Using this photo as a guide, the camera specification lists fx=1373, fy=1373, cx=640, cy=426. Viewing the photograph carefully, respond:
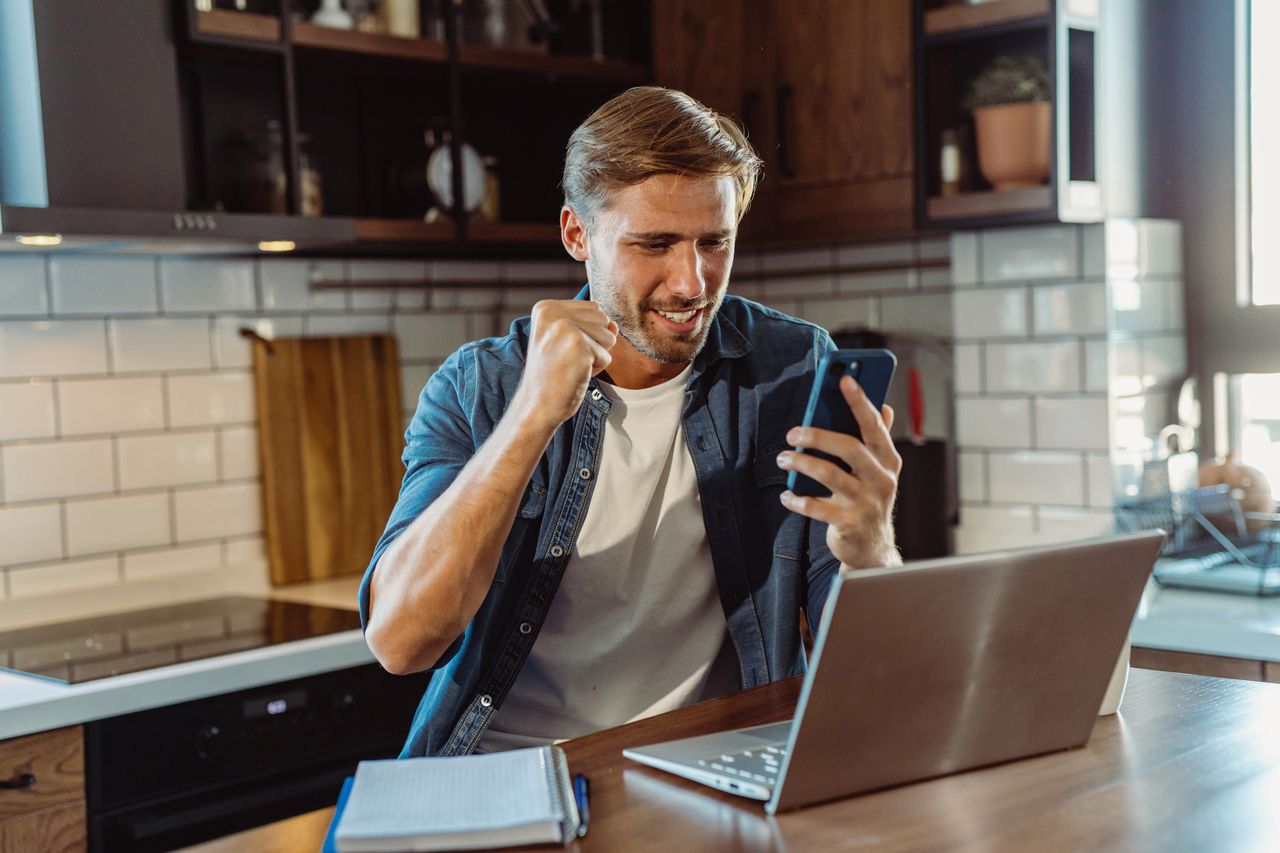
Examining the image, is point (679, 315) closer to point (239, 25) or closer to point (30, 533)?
point (239, 25)

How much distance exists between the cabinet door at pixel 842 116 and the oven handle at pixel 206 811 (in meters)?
1.54

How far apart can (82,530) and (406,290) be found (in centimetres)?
86

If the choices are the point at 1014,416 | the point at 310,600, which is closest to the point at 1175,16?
the point at 1014,416

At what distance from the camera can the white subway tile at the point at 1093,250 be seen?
2631mm

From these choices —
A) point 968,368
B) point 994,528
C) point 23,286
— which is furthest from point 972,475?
point 23,286

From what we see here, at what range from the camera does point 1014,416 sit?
2777 mm

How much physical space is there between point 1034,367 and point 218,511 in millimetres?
1663

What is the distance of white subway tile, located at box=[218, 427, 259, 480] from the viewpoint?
2773 millimetres

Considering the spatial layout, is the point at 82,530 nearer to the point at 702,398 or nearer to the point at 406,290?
the point at 406,290

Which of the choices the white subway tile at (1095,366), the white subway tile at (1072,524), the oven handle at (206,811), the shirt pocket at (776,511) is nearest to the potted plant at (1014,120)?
the white subway tile at (1095,366)

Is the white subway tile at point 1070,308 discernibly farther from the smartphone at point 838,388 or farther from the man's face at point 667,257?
the smartphone at point 838,388

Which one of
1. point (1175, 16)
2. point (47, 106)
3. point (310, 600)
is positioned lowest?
point (310, 600)

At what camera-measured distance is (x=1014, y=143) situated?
2.62 m

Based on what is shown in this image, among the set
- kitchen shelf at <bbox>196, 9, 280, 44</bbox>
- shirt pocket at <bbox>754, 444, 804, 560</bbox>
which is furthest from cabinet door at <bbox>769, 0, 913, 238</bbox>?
shirt pocket at <bbox>754, 444, 804, 560</bbox>
